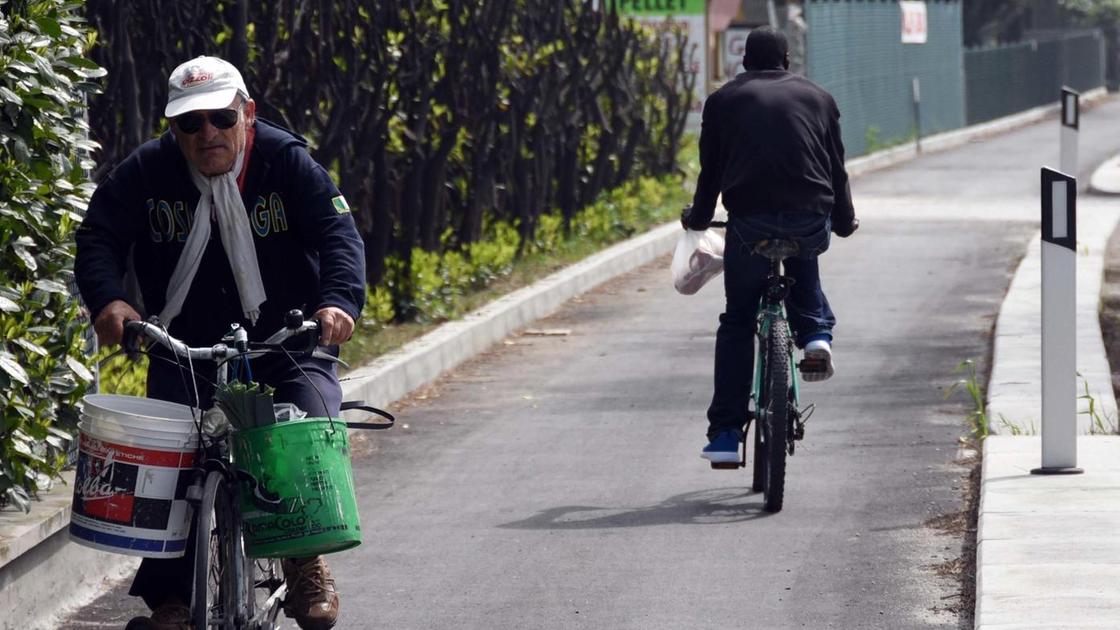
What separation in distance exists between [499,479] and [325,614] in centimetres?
297

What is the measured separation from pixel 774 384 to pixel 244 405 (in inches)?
124

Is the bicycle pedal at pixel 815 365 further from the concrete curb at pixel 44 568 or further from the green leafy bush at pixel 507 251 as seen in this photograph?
the green leafy bush at pixel 507 251

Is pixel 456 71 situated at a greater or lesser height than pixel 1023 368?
greater

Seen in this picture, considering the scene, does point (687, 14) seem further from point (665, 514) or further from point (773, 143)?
point (665, 514)

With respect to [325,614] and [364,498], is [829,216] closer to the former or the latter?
[364,498]

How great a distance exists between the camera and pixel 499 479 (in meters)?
8.05

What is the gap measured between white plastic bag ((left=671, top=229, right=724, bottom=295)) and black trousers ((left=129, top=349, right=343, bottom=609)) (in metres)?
3.06

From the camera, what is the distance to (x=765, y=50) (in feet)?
24.5

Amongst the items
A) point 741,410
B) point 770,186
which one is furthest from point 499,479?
point 770,186

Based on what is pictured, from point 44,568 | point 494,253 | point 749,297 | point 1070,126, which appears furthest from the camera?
point 494,253

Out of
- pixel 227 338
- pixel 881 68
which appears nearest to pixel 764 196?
pixel 227 338

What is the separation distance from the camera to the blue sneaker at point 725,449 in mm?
7434

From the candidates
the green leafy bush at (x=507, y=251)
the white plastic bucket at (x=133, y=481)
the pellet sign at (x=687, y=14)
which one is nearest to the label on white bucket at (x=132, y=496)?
the white plastic bucket at (x=133, y=481)

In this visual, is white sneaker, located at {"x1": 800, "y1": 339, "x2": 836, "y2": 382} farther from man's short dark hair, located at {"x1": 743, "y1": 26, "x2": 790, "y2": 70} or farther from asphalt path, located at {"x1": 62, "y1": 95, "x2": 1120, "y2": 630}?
man's short dark hair, located at {"x1": 743, "y1": 26, "x2": 790, "y2": 70}
